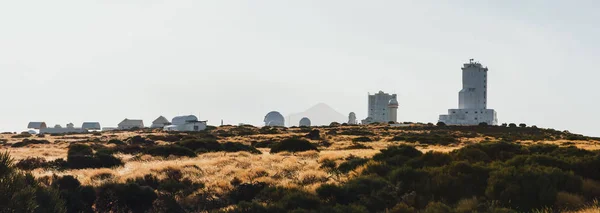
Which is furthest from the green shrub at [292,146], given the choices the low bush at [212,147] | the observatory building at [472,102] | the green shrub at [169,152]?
the observatory building at [472,102]

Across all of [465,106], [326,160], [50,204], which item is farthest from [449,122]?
[50,204]

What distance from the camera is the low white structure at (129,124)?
113500 mm

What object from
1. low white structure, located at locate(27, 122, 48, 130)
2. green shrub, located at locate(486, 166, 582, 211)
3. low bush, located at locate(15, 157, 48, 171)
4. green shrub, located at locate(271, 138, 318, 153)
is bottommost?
low bush, located at locate(15, 157, 48, 171)

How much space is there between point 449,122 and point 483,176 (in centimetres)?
8285

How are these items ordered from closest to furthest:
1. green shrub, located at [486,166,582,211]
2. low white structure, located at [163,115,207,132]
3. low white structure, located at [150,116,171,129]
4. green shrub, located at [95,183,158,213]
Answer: green shrub, located at [486,166,582,211]
green shrub, located at [95,183,158,213]
low white structure, located at [163,115,207,132]
low white structure, located at [150,116,171,129]

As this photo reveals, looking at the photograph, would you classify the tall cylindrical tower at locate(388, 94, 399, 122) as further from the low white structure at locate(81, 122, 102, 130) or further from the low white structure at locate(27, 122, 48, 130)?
the low white structure at locate(27, 122, 48, 130)

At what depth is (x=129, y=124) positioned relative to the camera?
114625mm

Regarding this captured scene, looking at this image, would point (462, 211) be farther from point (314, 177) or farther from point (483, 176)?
point (314, 177)

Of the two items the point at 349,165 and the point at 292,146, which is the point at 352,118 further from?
the point at 349,165

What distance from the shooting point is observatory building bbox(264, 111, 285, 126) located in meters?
100

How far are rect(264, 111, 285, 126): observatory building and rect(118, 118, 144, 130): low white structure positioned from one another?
3025 centimetres

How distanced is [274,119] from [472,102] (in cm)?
3656

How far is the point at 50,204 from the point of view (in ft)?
36.7

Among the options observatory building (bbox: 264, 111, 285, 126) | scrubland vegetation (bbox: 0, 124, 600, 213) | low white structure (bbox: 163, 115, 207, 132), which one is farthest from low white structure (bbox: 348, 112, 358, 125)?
scrubland vegetation (bbox: 0, 124, 600, 213)
